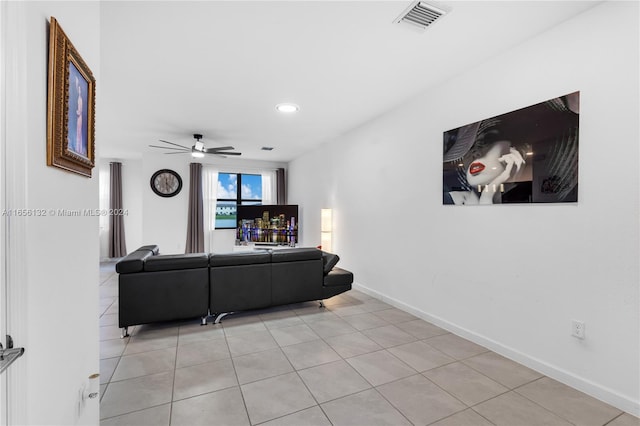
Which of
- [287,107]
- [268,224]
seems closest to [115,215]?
[268,224]

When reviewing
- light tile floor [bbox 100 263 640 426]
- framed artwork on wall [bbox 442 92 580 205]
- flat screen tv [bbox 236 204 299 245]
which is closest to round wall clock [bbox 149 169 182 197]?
flat screen tv [bbox 236 204 299 245]

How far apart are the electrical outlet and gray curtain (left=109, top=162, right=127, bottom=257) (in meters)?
7.90

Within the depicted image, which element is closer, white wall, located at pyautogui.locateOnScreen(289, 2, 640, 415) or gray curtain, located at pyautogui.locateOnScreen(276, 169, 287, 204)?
white wall, located at pyautogui.locateOnScreen(289, 2, 640, 415)

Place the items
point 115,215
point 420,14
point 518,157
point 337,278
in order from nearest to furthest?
point 420,14
point 518,157
point 337,278
point 115,215

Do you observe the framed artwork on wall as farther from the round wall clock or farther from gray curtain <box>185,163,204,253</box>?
the round wall clock

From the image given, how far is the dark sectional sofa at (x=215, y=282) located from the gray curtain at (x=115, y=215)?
4166mm

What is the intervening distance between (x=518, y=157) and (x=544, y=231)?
0.61 metres

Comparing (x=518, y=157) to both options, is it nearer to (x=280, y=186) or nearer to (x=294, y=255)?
(x=294, y=255)

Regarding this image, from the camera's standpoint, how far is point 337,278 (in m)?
3.80

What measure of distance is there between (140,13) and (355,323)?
10.8 feet

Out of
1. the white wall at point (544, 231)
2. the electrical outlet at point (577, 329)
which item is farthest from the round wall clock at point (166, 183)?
the electrical outlet at point (577, 329)

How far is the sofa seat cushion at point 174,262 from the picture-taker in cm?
294

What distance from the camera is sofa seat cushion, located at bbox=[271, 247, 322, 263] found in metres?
3.44

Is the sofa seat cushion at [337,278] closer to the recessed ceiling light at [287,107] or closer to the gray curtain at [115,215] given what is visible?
the recessed ceiling light at [287,107]
